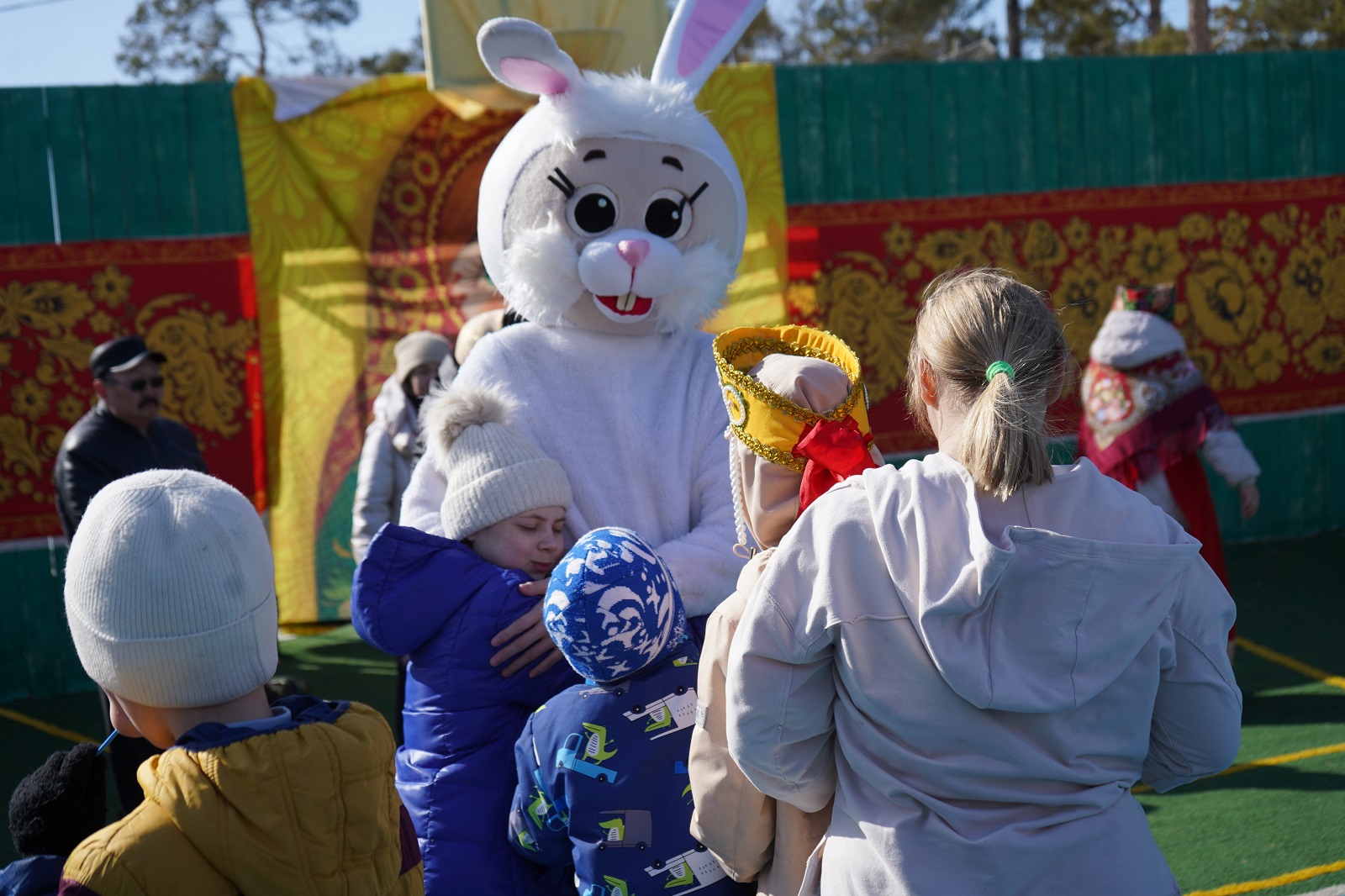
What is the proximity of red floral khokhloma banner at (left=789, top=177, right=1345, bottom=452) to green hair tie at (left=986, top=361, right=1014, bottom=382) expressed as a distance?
4.84 meters

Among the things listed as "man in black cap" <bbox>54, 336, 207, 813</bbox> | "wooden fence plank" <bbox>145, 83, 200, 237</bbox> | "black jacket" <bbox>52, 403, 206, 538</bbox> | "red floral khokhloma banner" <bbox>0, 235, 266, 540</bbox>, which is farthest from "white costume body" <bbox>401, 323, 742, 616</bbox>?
"wooden fence plank" <bbox>145, 83, 200, 237</bbox>

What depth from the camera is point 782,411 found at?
1.62 m

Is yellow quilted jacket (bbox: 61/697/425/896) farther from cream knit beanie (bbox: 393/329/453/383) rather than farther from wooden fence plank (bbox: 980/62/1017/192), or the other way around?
wooden fence plank (bbox: 980/62/1017/192)

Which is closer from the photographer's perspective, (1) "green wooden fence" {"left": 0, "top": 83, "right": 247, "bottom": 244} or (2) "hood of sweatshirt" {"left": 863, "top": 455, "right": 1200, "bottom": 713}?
(2) "hood of sweatshirt" {"left": 863, "top": 455, "right": 1200, "bottom": 713}

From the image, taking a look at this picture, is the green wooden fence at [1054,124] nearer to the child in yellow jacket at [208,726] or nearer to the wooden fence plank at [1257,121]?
the wooden fence plank at [1257,121]

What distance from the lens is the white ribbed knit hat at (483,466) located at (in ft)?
7.39

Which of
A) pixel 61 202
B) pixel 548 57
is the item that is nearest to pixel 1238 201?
pixel 548 57

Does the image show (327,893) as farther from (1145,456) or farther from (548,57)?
(1145,456)

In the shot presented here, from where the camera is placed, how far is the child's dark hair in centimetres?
136

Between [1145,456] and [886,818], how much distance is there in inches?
129

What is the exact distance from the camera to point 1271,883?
120 inches

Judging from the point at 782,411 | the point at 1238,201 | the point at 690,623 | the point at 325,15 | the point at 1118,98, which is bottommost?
the point at 690,623

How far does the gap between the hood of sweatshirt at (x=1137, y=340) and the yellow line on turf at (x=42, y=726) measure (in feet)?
13.4

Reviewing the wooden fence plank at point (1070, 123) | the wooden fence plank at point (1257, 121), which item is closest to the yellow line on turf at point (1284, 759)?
the wooden fence plank at point (1070, 123)
